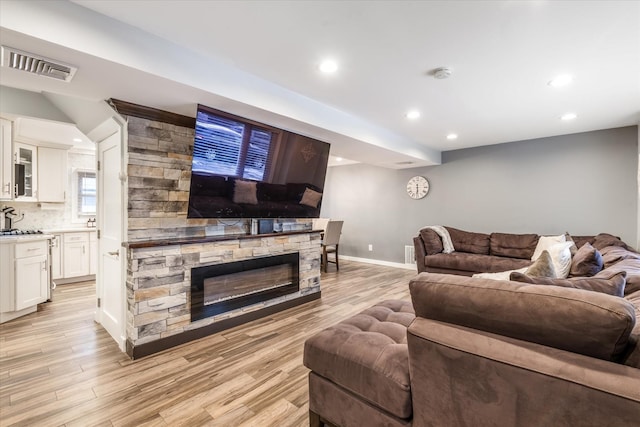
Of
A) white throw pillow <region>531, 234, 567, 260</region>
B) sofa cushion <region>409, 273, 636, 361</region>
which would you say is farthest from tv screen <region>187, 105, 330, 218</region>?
white throw pillow <region>531, 234, 567, 260</region>

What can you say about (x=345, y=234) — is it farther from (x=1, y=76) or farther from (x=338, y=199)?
(x=1, y=76)

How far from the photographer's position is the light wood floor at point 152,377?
170cm

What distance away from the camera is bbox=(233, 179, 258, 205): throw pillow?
9.28ft

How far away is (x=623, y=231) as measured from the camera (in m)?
4.03

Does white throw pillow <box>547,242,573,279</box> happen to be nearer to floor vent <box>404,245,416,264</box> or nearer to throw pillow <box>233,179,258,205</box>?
throw pillow <box>233,179,258,205</box>

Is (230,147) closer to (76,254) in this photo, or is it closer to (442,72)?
(442,72)

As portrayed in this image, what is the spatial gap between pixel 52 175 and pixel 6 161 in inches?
57.2

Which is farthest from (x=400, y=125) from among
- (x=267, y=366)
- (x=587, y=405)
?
(x=587, y=405)

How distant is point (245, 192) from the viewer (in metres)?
2.91

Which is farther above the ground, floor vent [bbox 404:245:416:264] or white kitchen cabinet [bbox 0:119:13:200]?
white kitchen cabinet [bbox 0:119:13:200]

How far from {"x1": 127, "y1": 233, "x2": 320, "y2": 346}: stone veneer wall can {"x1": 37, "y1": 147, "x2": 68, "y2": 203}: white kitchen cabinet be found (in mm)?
3559

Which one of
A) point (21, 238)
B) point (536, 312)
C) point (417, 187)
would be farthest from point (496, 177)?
point (21, 238)

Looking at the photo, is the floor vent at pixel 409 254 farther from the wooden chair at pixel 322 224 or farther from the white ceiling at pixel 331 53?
the white ceiling at pixel 331 53

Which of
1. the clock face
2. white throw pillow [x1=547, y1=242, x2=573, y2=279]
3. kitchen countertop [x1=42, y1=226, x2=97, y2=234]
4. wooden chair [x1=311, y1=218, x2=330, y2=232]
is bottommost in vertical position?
white throw pillow [x1=547, y1=242, x2=573, y2=279]
